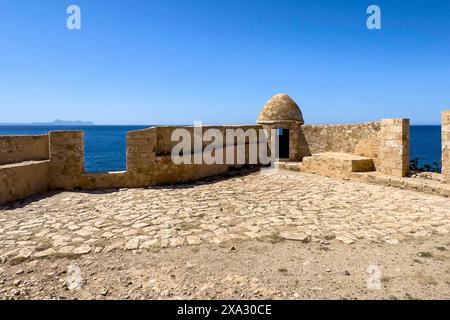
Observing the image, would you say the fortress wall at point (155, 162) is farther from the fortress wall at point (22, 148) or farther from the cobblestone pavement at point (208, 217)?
the fortress wall at point (22, 148)

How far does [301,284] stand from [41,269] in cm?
322

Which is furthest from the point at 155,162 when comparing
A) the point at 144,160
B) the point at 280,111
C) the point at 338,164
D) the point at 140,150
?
the point at 280,111

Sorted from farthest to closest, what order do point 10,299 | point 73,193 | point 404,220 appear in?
point 73,193 < point 404,220 < point 10,299

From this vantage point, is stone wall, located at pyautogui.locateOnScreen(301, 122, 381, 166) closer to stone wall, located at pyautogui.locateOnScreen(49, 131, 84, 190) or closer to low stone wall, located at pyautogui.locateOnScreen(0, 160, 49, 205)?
stone wall, located at pyautogui.locateOnScreen(49, 131, 84, 190)

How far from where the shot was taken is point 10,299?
10.5ft

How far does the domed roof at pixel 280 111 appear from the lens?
13328 mm

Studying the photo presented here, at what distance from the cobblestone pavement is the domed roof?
5228 mm

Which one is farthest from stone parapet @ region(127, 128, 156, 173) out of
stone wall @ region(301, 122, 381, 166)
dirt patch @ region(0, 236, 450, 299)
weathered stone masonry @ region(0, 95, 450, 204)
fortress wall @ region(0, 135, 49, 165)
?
stone wall @ region(301, 122, 381, 166)

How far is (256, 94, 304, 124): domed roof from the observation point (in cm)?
1333

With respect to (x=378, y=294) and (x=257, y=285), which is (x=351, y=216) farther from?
(x=257, y=285)

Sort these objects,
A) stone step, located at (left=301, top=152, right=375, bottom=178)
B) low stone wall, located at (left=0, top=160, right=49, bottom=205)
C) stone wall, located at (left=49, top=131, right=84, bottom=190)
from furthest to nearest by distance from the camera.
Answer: stone step, located at (left=301, top=152, right=375, bottom=178), stone wall, located at (left=49, top=131, right=84, bottom=190), low stone wall, located at (left=0, top=160, right=49, bottom=205)

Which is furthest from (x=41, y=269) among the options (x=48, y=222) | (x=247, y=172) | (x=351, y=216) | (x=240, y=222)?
(x=247, y=172)

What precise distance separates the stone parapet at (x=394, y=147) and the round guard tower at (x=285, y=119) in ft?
13.9

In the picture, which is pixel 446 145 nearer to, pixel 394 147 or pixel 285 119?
pixel 394 147
